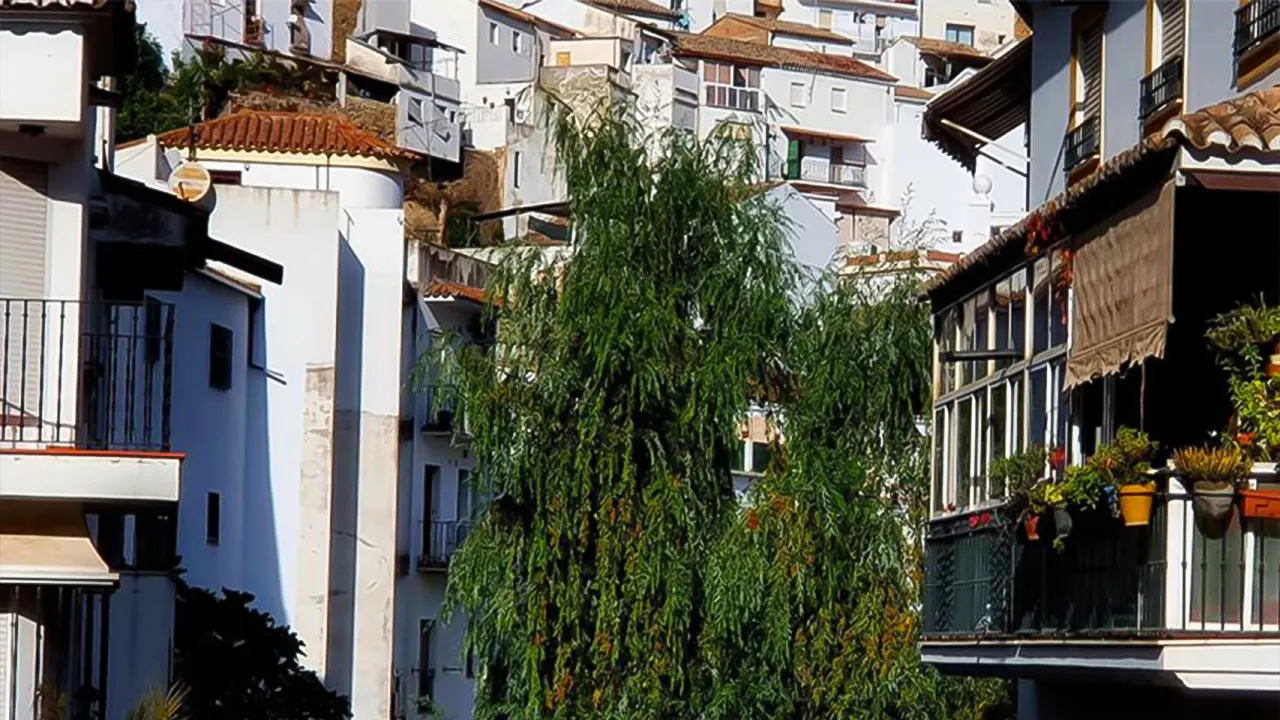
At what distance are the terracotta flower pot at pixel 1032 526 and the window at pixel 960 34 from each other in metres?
103

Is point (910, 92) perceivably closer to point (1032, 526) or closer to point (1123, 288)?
point (1032, 526)

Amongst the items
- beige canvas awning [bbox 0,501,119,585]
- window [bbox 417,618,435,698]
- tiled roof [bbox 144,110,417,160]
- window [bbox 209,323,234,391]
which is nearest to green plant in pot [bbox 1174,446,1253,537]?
beige canvas awning [bbox 0,501,119,585]

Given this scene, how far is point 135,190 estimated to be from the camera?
19312 millimetres

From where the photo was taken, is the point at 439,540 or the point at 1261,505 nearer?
the point at 1261,505

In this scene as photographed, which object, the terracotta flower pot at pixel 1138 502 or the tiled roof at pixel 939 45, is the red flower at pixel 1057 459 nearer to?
the terracotta flower pot at pixel 1138 502

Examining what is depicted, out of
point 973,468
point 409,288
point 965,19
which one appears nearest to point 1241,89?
point 973,468

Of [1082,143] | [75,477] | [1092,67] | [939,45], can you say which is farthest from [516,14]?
[75,477]

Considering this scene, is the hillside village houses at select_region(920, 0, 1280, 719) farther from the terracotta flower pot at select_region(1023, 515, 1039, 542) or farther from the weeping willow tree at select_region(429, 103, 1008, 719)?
the weeping willow tree at select_region(429, 103, 1008, 719)

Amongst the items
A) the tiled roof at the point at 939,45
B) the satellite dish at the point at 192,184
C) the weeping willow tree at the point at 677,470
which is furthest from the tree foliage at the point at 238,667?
the tiled roof at the point at 939,45

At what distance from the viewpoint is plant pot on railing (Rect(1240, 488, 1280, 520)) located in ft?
47.9

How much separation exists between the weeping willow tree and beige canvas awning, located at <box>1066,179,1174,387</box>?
11.0 m

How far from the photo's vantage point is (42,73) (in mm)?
17000

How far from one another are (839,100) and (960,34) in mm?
19952

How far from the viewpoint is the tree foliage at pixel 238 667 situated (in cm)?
2645
